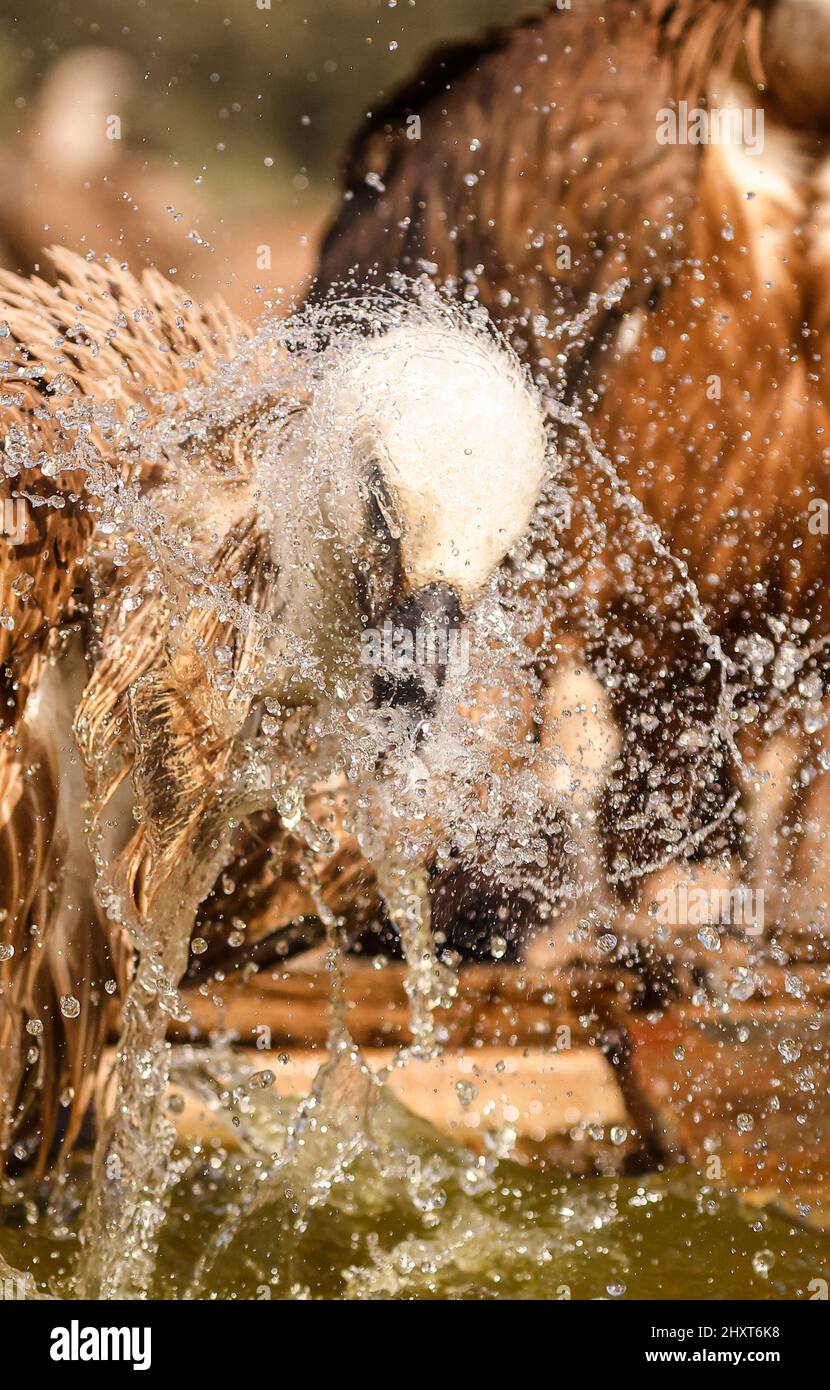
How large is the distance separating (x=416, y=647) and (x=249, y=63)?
628mm

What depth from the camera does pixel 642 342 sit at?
122 cm

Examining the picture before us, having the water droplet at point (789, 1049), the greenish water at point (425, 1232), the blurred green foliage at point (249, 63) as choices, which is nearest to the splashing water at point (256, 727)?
the greenish water at point (425, 1232)

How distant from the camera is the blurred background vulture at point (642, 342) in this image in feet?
3.95

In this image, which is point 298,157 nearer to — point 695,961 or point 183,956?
point 183,956

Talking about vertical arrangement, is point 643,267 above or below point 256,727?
above

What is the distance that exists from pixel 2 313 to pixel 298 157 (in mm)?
351

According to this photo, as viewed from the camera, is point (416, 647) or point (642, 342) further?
point (642, 342)

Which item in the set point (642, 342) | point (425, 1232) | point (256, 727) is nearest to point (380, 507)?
point (256, 727)

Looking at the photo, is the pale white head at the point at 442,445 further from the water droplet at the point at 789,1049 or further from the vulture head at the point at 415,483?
the water droplet at the point at 789,1049

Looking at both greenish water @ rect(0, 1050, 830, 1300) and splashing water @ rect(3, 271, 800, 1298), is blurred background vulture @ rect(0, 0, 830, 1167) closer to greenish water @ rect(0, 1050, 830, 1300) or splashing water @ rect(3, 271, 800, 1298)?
splashing water @ rect(3, 271, 800, 1298)

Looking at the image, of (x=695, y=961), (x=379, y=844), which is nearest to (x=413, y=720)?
(x=379, y=844)

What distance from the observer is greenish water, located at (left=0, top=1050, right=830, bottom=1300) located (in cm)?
91

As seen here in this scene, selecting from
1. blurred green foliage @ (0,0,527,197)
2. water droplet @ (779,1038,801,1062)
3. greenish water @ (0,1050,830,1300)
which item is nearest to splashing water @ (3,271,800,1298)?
greenish water @ (0,1050,830,1300)

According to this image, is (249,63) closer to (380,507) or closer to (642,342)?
(642,342)
